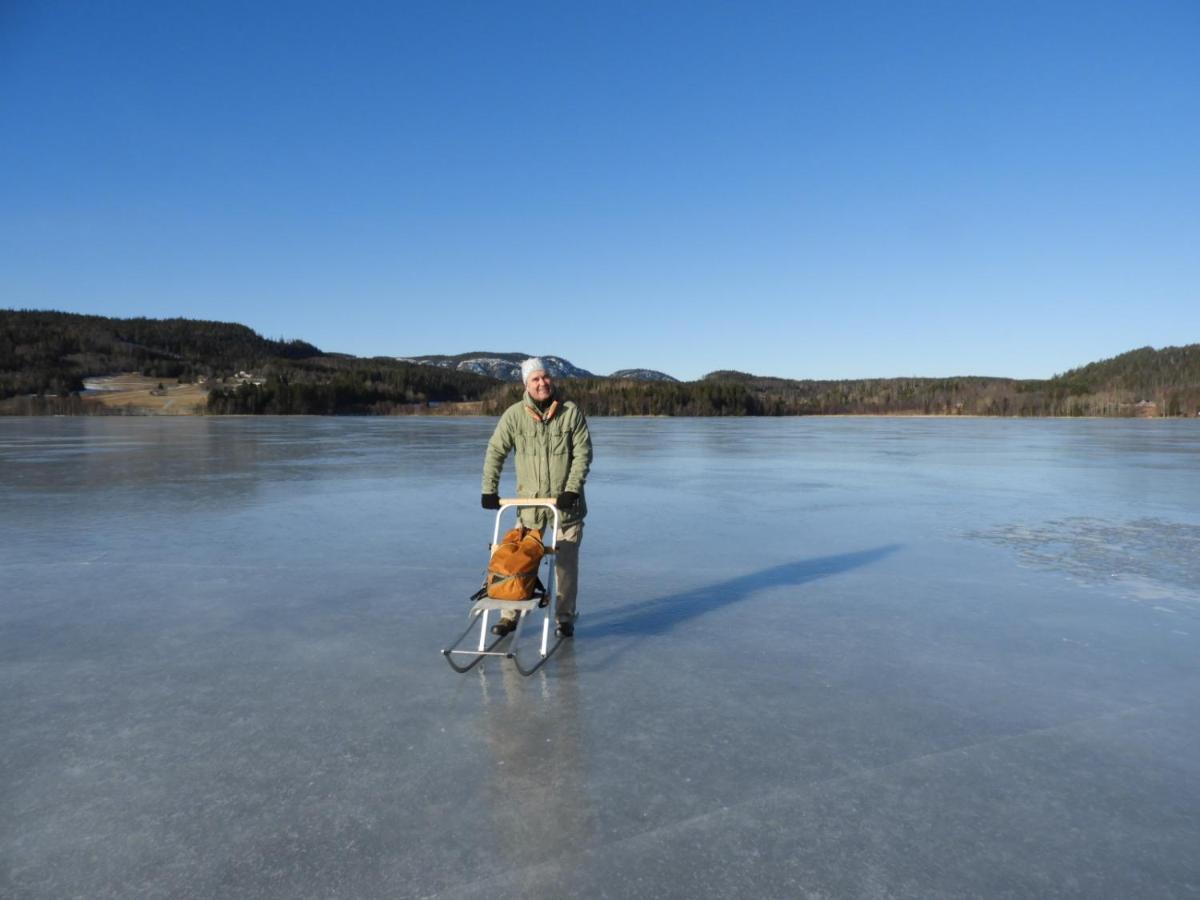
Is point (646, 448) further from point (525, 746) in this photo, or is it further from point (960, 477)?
point (525, 746)

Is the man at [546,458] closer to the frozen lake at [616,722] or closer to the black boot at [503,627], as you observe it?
the black boot at [503,627]

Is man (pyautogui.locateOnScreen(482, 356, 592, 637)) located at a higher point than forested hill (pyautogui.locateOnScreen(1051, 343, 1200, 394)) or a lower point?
lower

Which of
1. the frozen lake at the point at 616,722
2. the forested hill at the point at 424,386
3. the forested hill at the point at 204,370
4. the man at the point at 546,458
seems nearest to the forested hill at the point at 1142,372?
the forested hill at the point at 424,386

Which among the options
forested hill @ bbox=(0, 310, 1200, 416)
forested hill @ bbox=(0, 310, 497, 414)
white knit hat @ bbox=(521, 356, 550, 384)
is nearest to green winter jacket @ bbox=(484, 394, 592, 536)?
white knit hat @ bbox=(521, 356, 550, 384)

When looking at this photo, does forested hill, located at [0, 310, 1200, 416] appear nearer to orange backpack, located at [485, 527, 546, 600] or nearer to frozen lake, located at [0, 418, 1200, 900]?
frozen lake, located at [0, 418, 1200, 900]

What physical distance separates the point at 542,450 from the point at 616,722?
2002 mm

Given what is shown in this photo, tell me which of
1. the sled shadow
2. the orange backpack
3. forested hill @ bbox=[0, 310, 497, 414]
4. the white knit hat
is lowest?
the sled shadow

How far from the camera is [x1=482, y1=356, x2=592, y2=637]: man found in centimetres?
515

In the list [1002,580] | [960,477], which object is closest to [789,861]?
[1002,580]

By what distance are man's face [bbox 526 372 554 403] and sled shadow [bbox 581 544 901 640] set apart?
183 centimetres

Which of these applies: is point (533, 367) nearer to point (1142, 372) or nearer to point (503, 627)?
point (503, 627)

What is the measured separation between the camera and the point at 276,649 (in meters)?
5.10

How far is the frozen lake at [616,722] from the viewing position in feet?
8.76

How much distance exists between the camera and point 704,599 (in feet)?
21.5
